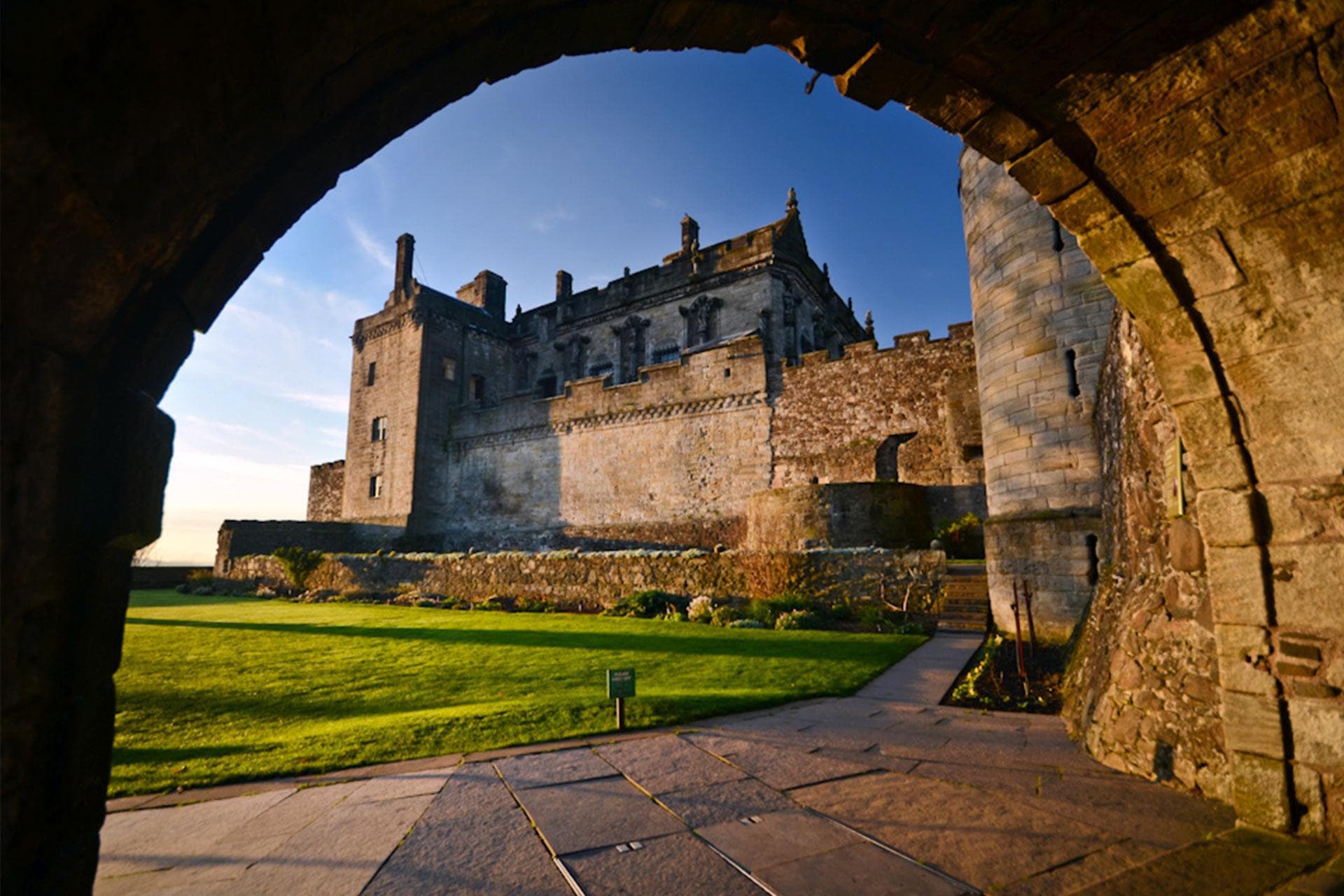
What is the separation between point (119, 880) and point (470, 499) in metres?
26.3

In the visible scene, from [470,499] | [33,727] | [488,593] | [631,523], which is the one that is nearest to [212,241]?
[33,727]

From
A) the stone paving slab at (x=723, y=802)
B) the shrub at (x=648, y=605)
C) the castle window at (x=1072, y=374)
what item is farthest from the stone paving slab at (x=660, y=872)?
the shrub at (x=648, y=605)

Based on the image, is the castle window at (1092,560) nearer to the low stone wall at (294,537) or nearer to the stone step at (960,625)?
the stone step at (960,625)

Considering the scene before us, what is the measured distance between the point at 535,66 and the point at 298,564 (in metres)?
22.5

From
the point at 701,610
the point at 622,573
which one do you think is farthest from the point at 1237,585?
the point at 622,573

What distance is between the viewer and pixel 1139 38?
2.46m

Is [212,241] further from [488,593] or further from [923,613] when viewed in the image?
[488,593]

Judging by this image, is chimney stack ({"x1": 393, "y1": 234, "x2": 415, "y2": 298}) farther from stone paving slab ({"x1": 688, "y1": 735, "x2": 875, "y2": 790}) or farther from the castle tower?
stone paving slab ({"x1": 688, "y1": 735, "x2": 875, "y2": 790})

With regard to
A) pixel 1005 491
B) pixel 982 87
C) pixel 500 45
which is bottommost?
pixel 1005 491

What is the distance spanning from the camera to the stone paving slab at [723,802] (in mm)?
2967

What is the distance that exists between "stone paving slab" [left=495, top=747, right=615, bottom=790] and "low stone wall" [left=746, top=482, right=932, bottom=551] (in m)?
11.3

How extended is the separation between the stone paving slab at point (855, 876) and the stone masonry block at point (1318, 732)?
73.4 inches

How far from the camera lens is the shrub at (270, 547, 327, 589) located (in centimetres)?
2044

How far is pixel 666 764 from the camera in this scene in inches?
148
